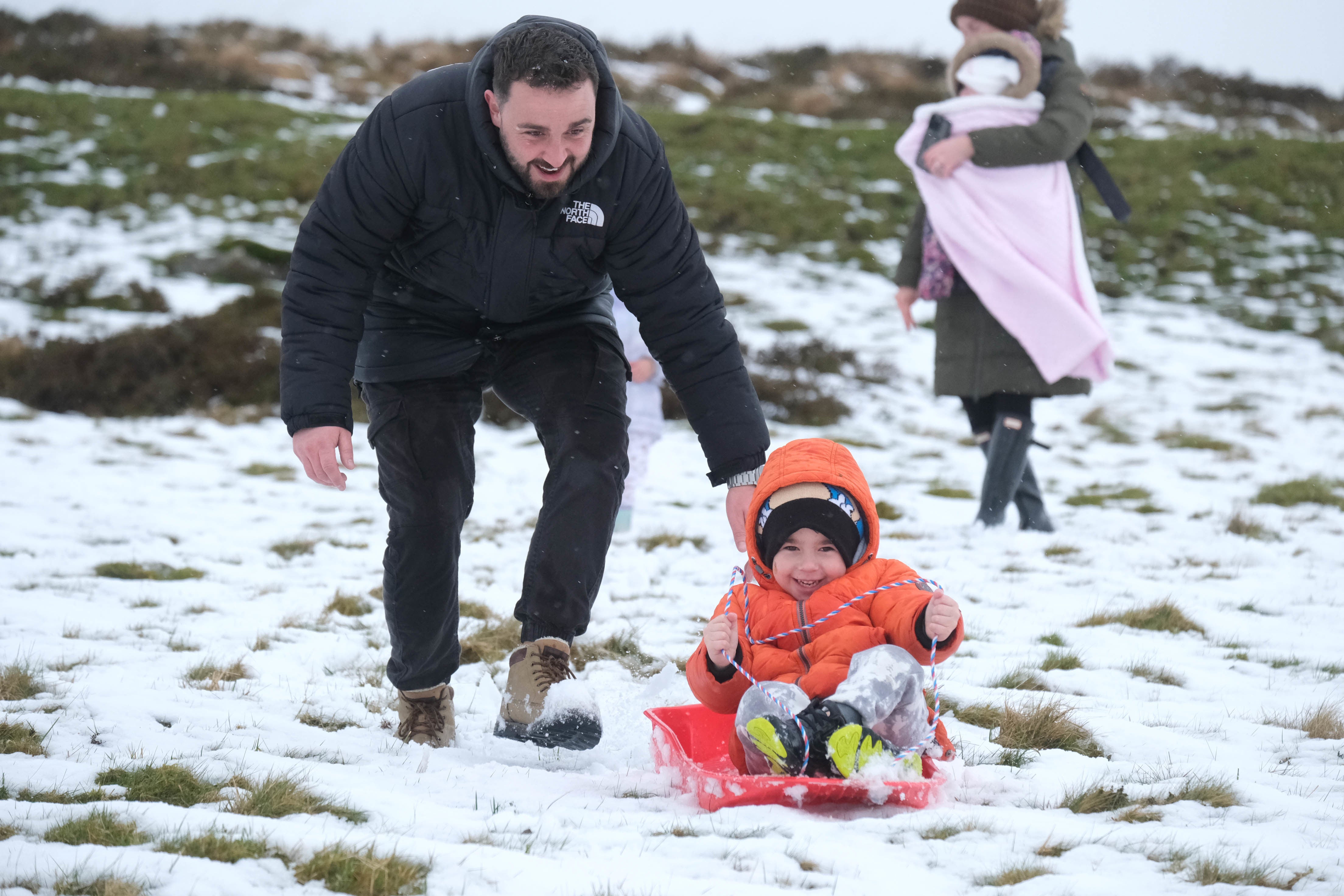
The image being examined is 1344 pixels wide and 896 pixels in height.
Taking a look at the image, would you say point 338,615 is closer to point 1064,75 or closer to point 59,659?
point 59,659

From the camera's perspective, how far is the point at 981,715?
9.63 feet

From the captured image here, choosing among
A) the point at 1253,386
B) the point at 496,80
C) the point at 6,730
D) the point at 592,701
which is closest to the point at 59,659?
the point at 6,730

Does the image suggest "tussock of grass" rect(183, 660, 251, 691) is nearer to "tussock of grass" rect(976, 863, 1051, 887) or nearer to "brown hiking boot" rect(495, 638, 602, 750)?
"brown hiking boot" rect(495, 638, 602, 750)

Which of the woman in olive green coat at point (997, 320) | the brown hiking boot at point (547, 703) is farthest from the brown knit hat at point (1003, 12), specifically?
the brown hiking boot at point (547, 703)

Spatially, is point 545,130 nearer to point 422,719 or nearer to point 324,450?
point 324,450

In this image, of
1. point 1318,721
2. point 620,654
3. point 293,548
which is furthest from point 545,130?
point 293,548

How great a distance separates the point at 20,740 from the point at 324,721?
73cm

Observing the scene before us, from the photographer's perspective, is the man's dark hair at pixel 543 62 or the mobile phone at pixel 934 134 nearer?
the man's dark hair at pixel 543 62

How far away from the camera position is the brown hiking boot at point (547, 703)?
8.51ft

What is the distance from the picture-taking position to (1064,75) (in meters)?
5.18

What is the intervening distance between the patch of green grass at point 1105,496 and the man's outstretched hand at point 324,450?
4.93 m

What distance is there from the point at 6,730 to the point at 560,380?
1553mm

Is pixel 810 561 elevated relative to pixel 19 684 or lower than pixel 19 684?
elevated

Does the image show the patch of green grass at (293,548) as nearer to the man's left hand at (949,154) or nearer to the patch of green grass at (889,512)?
the patch of green grass at (889,512)
